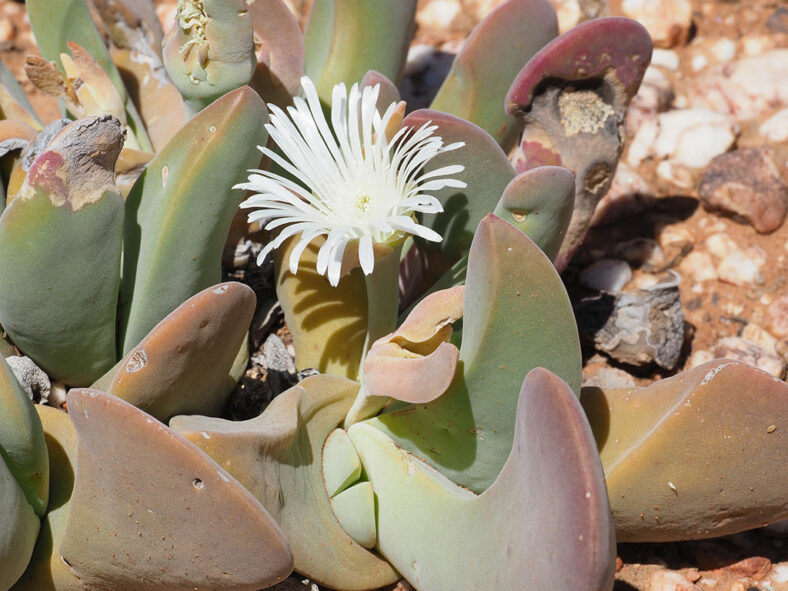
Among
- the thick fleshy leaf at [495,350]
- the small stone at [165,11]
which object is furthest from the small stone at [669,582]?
the small stone at [165,11]

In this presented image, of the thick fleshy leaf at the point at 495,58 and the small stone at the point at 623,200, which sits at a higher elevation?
the thick fleshy leaf at the point at 495,58

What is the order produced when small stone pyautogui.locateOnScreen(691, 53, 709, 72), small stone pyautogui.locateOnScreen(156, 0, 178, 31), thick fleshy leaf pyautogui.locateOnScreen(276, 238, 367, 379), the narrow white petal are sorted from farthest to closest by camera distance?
small stone pyautogui.locateOnScreen(156, 0, 178, 31), small stone pyautogui.locateOnScreen(691, 53, 709, 72), thick fleshy leaf pyautogui.locateOnScreen(276, 238, 367, 379), the narrow white petal

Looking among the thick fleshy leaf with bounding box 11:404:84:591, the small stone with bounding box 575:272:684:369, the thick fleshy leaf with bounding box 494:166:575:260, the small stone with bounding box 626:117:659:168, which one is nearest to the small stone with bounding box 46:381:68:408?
the thick fleshy leaf with bounding box 11:404:84:591

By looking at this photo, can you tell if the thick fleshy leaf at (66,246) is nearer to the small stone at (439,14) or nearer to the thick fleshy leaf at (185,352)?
the thick fleshy leaf at (185,352)

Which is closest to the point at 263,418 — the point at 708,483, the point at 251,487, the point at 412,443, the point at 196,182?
the point at 251,487

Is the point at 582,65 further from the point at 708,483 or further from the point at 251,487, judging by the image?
the point at 251,487

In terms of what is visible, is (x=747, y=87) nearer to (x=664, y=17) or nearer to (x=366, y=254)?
(x=664, y=17)

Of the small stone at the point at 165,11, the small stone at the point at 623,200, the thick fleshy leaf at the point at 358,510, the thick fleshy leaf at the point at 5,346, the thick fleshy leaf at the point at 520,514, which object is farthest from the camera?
the small stone at the point at 165,11

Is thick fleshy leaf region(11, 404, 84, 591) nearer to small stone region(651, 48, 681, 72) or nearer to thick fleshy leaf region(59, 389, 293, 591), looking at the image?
thick fleshy leaf region(59, 389, 293, 591)
